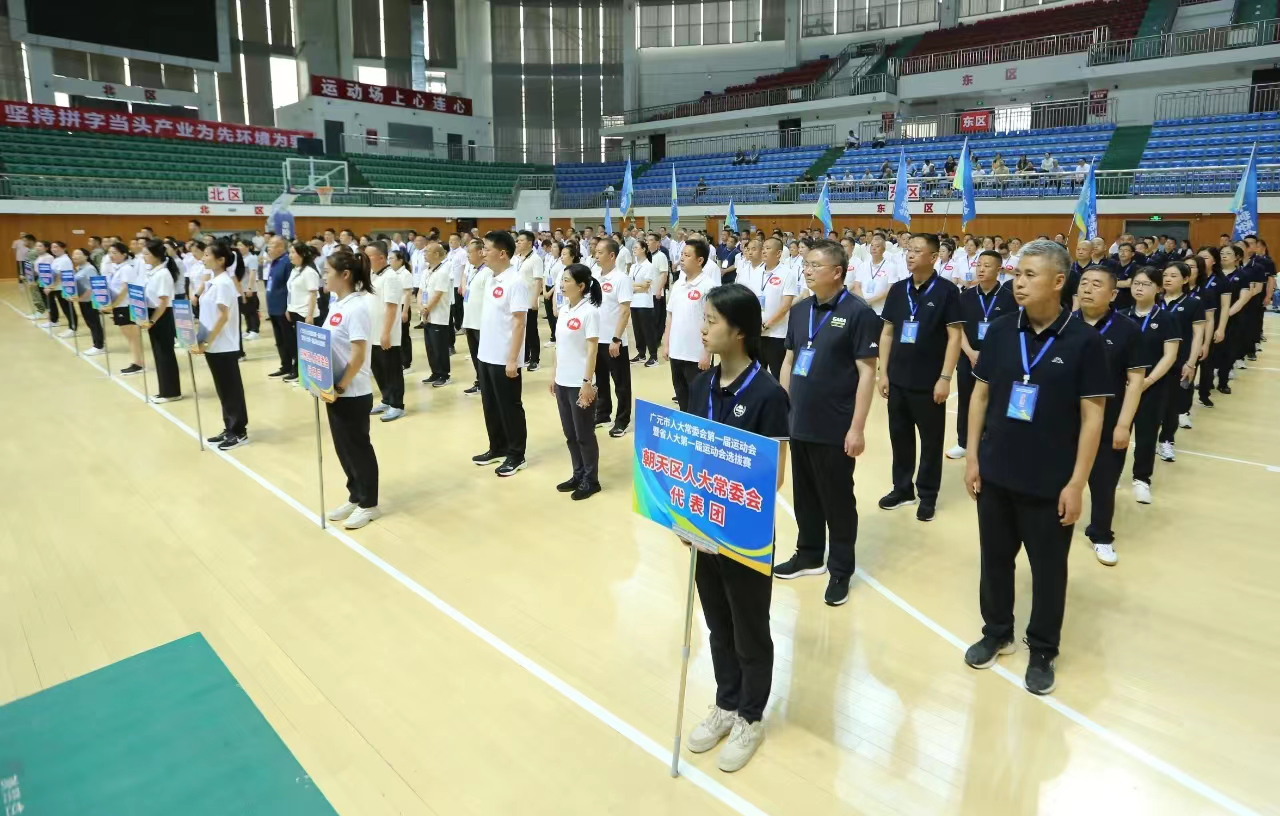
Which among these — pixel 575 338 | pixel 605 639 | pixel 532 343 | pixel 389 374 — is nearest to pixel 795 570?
pixel 605 639

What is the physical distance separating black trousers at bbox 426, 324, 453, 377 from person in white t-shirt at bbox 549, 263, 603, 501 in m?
3.81

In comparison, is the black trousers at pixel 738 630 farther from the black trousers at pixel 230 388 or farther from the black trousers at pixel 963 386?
the black trousers at pixel 230 388

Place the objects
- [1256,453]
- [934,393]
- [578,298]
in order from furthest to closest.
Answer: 1. [1256,453]
2. [578,298]
3. [934,393]

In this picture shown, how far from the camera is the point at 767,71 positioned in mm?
32594

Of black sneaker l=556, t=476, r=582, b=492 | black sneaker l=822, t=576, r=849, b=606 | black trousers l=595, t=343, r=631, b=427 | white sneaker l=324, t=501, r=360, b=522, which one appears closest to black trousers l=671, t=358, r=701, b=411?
black trousers l=595, t=343, r=631, b=427

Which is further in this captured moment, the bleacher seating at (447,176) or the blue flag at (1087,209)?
the bleacher seating at (447,176)

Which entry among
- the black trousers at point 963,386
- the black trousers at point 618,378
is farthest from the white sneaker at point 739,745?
the black trousers at point 618,378

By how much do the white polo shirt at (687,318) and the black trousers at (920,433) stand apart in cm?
155

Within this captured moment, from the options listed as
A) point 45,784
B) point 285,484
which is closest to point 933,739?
point 45,784

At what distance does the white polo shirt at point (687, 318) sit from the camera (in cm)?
582

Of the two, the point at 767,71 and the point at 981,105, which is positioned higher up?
the point at 767,71

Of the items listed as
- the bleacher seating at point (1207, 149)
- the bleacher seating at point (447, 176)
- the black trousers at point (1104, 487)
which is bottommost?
the black trousers at point (1104, 487)

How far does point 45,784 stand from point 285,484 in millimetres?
3162

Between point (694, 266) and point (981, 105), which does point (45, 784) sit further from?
point (981, 105)
